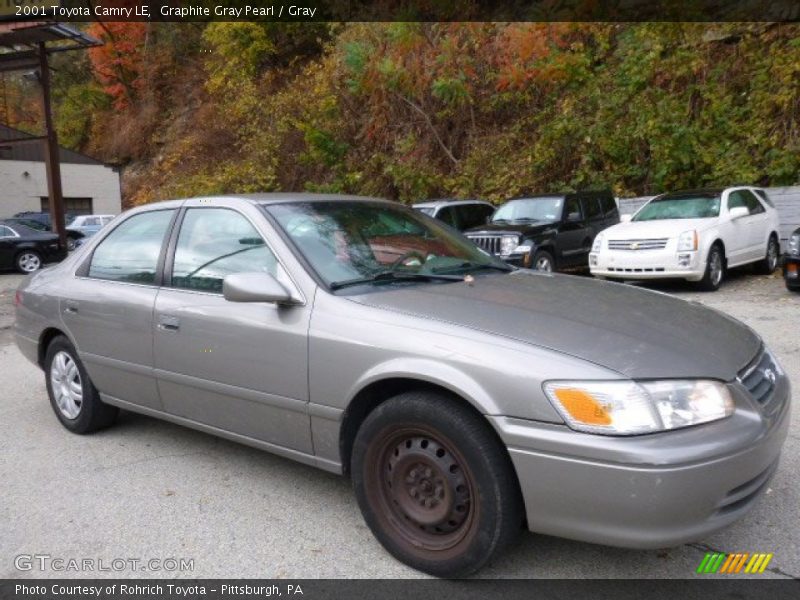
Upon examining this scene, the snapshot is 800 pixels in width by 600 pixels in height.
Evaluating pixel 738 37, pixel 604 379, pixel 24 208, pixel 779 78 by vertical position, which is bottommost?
pixel 24 208

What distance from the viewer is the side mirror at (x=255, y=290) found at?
319cm

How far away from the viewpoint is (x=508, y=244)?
1096cm

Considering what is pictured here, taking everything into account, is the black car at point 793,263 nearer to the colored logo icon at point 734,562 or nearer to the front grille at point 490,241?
the front grille at point 490,241

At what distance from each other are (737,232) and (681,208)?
930mm

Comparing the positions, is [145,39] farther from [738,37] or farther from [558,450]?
[558,450]

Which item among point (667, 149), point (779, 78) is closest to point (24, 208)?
point (667, 149)

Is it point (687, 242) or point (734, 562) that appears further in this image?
point (687, 242)

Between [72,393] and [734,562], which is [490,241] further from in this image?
[734,562]

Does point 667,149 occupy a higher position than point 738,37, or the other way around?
point 738,37

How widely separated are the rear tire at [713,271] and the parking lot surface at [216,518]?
657 centimetres

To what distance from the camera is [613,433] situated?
2408 mm

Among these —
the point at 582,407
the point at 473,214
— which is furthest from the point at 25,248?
the point at 582,407

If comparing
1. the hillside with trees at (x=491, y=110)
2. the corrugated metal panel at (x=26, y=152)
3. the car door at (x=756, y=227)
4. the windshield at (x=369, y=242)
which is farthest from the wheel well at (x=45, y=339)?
the corrugated metal panel at (x=26, y=152)

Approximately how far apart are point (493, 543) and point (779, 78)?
1582cm
